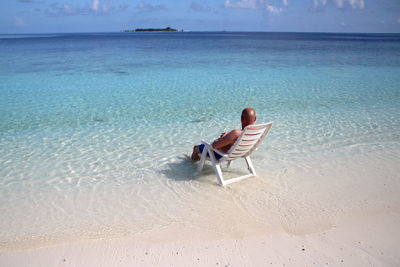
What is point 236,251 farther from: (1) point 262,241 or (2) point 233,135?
(2) point 233,135

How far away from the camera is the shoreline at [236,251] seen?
3184mm

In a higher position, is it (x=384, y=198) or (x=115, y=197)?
(x=384, y=198)

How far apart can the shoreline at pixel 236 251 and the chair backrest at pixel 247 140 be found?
4.33 feet

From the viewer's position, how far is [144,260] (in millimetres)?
3230

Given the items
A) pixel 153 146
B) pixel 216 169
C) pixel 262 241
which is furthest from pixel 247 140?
pixel 153 146

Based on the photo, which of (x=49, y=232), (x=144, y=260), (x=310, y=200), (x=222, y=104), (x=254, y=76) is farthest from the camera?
(x=254, y=76)

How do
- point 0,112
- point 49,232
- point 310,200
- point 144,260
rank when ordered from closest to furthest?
point 144,260, point 49,232, point 310,200, point 0,112

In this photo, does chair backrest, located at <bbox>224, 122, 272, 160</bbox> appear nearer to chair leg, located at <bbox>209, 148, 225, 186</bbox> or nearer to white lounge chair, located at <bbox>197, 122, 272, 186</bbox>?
white lounge chair, located at <bbox>197, 122, 272, 186</bbox>

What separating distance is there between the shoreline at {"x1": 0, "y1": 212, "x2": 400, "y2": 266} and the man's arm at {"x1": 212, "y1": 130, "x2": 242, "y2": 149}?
142 cm

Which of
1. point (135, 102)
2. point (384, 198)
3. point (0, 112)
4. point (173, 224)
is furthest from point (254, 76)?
point (173, 224)

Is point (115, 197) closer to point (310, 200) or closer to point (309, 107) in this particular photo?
point (310, 200)

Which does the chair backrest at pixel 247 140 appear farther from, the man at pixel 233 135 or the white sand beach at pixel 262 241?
the white sand beach at pixel 262 241

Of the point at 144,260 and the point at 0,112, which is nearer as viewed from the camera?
the point at 144,260

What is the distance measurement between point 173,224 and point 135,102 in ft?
24.7
